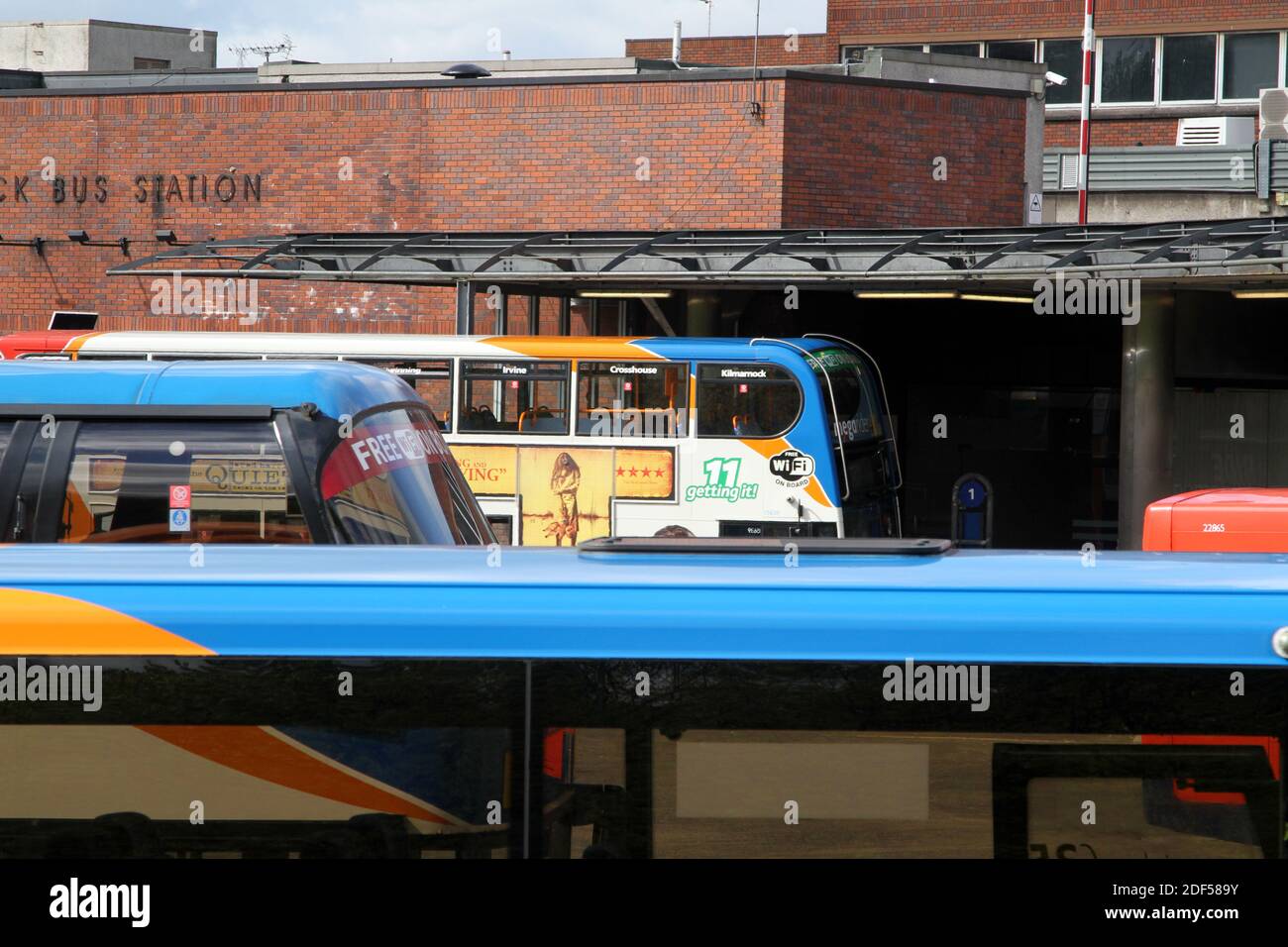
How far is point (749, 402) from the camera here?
16.7 metres

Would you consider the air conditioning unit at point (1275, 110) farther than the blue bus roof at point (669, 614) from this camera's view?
Yes

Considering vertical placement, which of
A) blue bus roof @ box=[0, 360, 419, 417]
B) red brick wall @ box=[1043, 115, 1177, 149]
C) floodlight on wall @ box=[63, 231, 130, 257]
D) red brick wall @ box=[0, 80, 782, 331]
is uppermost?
red brick wall @ box=[1043, 115, 1177, 149]

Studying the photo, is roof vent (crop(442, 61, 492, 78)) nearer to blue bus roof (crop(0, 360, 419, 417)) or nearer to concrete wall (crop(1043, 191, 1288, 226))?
concrete wall (crop(1043, 191, 1288, 226))

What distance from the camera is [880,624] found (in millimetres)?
3250

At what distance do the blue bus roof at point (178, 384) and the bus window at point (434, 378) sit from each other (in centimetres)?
1003

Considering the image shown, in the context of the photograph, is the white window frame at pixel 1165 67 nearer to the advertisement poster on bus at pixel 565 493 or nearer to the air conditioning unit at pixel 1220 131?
the air conditioning unit at pixel 1220 131

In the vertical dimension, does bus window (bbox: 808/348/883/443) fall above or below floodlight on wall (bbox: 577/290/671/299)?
below

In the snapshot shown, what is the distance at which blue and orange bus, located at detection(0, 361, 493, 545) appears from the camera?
601 cm

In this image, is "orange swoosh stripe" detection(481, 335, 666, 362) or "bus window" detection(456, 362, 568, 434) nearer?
"bus window" detection(456, 362, 568, 434)

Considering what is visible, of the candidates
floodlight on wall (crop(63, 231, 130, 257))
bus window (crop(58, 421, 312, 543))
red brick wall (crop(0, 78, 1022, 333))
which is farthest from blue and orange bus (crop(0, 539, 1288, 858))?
floodlight on wall (crop(63, 231, 130, 257))

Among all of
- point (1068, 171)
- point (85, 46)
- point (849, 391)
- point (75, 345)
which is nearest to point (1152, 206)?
point (1068, 171)

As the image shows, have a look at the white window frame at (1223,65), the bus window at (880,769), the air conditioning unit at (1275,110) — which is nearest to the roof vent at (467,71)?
the air conditioning unit at (1275,110)

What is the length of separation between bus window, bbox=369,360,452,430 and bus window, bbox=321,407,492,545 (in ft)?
32.3

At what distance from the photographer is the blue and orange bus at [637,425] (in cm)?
1650
